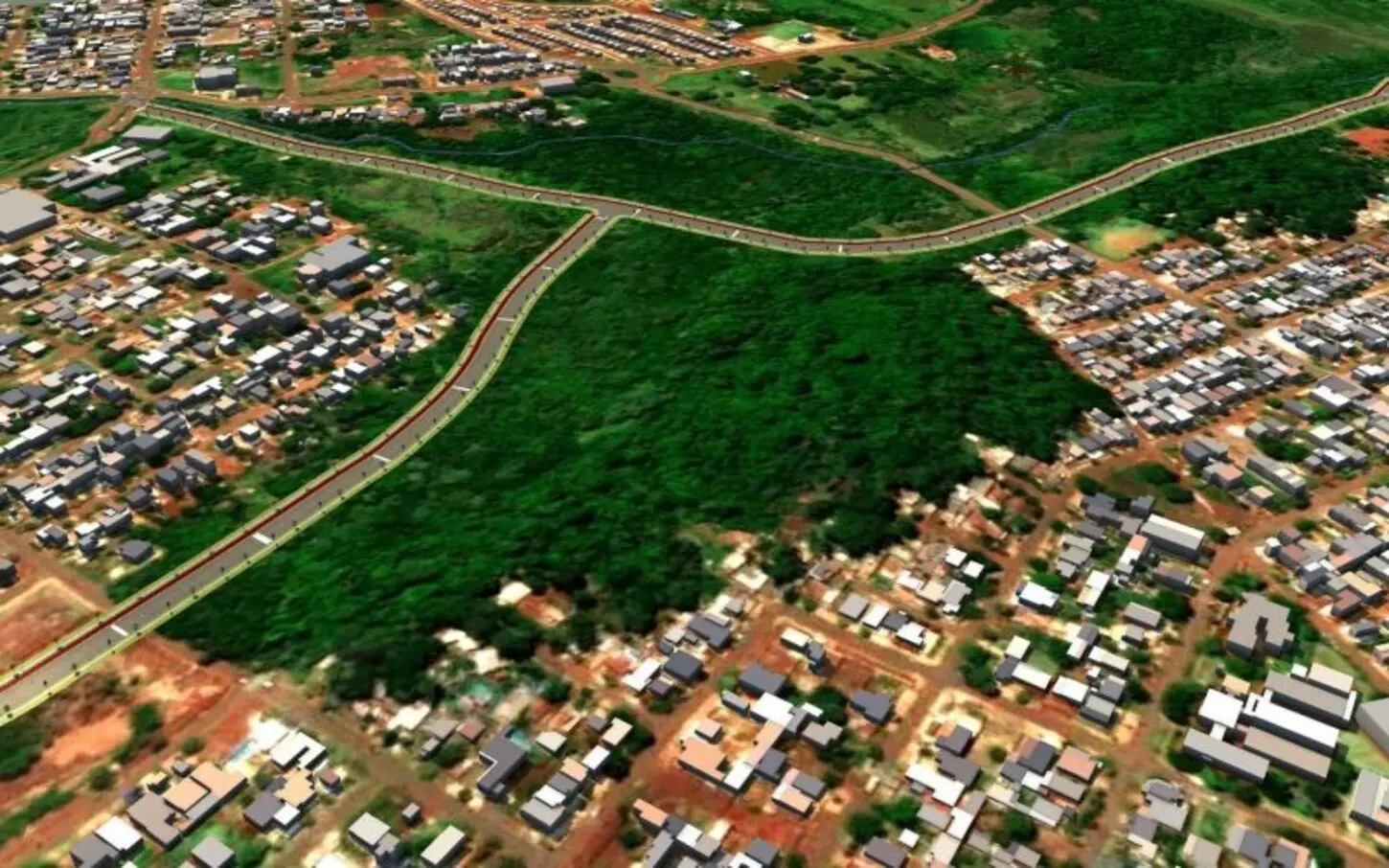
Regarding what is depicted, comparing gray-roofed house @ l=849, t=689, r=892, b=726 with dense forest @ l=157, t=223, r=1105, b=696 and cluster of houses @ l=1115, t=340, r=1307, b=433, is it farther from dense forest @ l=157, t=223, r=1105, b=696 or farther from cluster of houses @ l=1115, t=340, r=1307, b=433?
cluster of houses @ l=1115, t=340, r=1307, b=433

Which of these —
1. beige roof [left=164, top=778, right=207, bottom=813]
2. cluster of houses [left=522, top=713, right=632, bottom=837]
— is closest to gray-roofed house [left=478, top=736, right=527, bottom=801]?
cluster of houses [left=522, top=713, right=632, bottom=837]

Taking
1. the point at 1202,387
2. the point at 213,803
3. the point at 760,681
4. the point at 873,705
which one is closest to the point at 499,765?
the point at 213,803

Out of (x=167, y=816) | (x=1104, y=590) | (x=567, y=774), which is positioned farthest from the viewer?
(x=1104, y=590)

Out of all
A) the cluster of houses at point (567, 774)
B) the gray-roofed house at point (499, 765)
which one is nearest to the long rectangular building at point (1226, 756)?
the cluster of houses at point (567, 774)

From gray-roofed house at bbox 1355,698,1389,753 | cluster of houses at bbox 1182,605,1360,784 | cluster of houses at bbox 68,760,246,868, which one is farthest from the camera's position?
gray-roofed house at bbox 1355,698,1389,753

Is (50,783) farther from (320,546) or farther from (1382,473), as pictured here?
(1382,473)

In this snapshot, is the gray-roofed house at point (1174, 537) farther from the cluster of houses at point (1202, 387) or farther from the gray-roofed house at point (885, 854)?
the gray-roofed house at point (885, 854)

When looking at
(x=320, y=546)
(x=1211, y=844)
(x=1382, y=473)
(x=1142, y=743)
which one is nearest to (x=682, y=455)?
(x=320, y=546)

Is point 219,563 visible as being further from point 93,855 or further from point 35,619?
point 93,855
